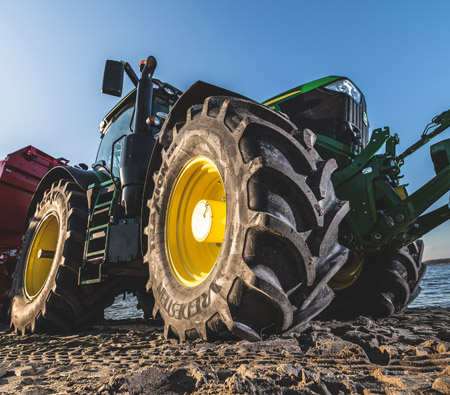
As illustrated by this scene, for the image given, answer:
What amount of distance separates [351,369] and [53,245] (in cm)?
362

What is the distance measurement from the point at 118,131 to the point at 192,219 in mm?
2366

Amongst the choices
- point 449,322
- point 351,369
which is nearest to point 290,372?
point 351,369

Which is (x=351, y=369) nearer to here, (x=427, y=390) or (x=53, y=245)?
(x=427, y=390)

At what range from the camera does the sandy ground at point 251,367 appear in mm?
1008

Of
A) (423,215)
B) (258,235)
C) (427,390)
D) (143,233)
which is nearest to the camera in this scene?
(427,390)

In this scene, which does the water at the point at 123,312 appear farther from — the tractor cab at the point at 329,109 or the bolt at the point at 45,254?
the tractor cab at the point at 329,109

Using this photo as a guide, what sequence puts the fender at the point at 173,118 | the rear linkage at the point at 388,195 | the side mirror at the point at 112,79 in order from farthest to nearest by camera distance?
the side mirror at the point at 112,79
the rear linkage at the point at 388,195
the fender at the point at 173,118

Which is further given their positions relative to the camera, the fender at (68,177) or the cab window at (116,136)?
the cab window at (116,136)

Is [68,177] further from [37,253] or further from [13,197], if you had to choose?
[13,197]

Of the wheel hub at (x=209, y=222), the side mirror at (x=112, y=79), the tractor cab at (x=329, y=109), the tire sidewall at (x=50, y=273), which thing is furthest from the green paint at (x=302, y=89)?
the tire sidewall at (x=50, y=273)

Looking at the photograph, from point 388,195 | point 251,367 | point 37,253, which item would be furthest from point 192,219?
point 37,253

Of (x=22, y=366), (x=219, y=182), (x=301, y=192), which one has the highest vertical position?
(x=219, y=182)

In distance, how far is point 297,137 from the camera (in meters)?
1.71

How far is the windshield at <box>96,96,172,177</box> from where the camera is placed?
361 cm
